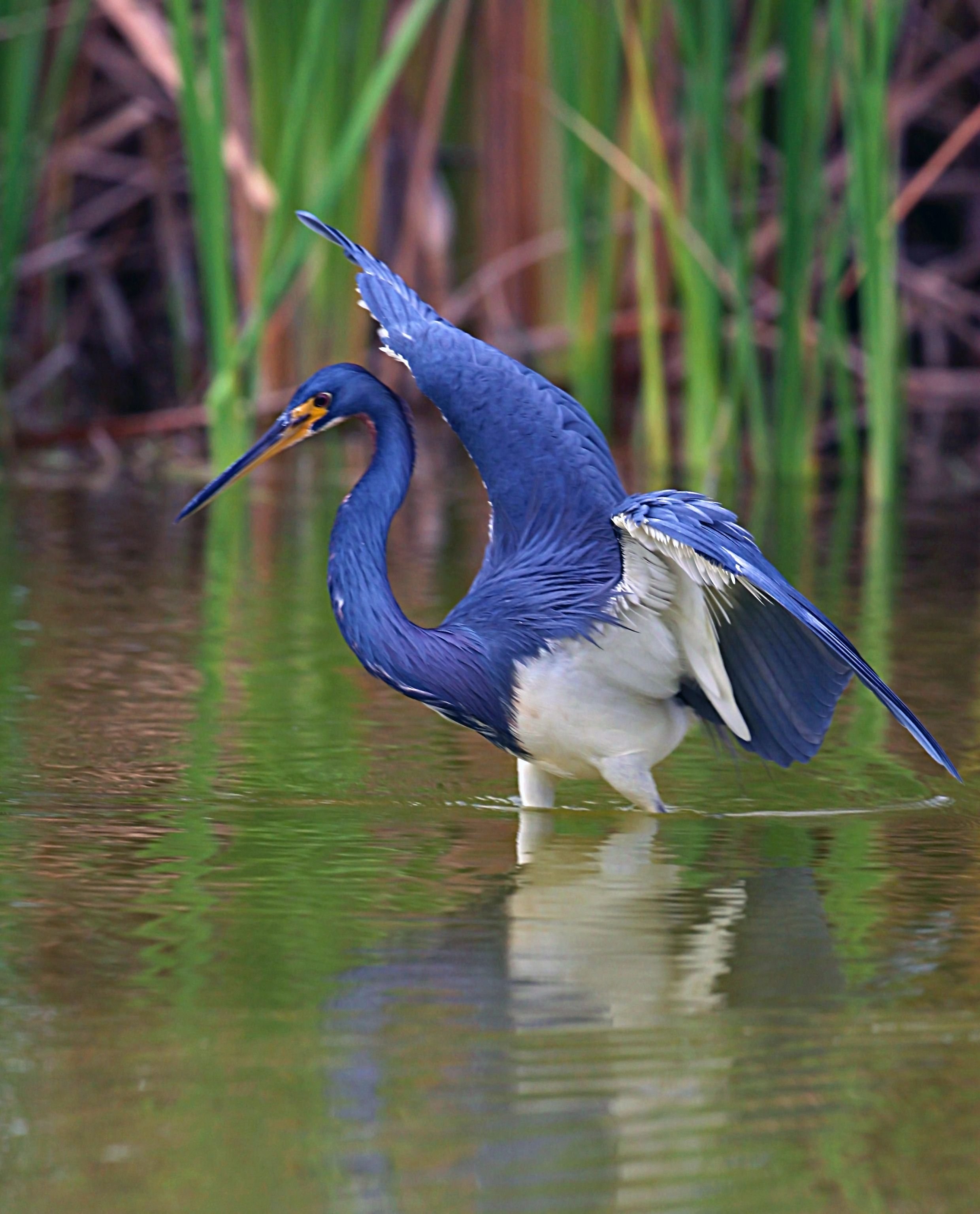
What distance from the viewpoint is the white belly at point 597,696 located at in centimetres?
379

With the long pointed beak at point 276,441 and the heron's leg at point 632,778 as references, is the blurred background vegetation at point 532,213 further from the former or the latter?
the heron's leg at point 632,778

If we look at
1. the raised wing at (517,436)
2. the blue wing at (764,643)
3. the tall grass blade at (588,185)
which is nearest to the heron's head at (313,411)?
the raised wing at (517,436)

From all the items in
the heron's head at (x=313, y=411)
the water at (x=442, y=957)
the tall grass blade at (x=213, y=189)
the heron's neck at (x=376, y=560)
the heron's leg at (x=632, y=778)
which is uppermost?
the tall grass blade at (x=213, y=189)

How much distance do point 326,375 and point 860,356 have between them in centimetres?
605

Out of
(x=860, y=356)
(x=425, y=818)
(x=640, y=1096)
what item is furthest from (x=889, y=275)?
(x=640, y=1096)

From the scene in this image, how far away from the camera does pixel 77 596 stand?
19.3ft

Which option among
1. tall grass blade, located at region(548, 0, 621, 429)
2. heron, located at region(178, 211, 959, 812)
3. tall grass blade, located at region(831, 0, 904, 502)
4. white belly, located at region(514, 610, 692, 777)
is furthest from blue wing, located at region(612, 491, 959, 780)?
tall grass blade, located at region(548, 0, 621, 429)

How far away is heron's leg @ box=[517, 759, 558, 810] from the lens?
3885mm

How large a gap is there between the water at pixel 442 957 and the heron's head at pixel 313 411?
546 millimetres

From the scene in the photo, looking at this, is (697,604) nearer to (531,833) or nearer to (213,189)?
(531,833)

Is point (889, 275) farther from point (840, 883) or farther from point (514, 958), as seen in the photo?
point (514, 958)

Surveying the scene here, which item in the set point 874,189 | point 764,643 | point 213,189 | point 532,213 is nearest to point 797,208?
point 874,189

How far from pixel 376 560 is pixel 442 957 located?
1.27 metres

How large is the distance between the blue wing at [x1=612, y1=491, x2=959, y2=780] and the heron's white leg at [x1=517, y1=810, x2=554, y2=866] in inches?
14.6
